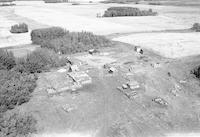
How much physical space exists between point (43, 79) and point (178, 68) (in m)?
7.41

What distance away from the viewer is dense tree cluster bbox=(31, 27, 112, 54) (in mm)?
15608

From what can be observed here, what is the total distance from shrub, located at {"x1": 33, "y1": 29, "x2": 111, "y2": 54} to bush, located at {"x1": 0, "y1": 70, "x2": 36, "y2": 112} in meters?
5.62

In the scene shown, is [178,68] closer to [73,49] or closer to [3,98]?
[73,49]

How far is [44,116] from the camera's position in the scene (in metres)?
7.46

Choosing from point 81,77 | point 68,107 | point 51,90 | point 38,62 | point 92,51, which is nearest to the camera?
point 68,107

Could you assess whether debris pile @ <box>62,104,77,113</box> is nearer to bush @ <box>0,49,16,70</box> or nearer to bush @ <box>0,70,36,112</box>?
bush @ <box>0,70,36,112</box>

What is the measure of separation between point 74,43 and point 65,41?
878mm

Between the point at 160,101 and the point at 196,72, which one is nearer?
the point at 160,101

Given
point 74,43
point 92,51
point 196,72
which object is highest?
point 74,43

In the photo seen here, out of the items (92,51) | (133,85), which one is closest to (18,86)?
(133,85)

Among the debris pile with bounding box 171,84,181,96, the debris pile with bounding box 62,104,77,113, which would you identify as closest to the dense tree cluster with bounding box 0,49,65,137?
the debris pile with bounding box 62,104,77,113

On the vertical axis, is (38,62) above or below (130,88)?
above

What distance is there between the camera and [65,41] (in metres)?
16.7

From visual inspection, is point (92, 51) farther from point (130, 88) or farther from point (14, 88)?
point (14, 88)
